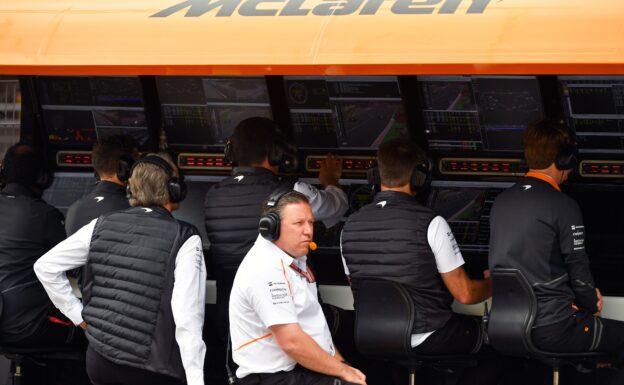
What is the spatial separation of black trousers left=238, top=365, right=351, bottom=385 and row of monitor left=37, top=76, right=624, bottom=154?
1.96 metres

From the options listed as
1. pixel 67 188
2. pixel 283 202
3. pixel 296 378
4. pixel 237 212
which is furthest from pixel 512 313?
pixel 67 188

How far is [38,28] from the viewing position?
18.1 ft

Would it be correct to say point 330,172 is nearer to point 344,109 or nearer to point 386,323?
point 344,109

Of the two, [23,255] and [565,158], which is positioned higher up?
[23,255]

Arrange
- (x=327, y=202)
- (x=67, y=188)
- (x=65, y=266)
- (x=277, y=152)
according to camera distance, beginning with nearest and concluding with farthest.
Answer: (x=65, y=266) < (x=277, y=152) < (x=327, y=202) < (x=67, y=188)

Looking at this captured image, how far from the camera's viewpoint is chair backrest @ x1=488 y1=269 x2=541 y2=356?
15.2 ft

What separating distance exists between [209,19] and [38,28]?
87cm

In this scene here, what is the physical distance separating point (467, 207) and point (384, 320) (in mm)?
1247

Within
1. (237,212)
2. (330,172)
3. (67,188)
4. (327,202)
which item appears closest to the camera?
(237,212)

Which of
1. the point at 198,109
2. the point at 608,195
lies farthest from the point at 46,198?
the point at 608,195

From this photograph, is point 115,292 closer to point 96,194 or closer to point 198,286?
point 198,286

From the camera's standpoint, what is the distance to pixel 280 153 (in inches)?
210

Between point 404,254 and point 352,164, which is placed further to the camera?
point 352,164

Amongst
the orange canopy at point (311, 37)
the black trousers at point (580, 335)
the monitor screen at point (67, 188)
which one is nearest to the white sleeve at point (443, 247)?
the black trousers at point (580, 335)
